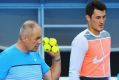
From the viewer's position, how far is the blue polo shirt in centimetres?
294

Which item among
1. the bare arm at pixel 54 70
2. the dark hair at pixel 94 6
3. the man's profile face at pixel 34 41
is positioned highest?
the dark hair at pixel 94 6

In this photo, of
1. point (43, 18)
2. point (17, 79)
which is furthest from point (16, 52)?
point (43, 18)

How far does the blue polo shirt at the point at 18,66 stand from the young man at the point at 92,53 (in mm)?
404

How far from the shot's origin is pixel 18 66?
2975mm

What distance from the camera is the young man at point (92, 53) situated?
132 inches

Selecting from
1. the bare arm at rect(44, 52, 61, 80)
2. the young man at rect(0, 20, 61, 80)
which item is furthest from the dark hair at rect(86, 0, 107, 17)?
the young man at rect(0, 20, 61, 80)

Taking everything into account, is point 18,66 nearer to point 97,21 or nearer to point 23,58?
point 23,58

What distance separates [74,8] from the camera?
5559 mm

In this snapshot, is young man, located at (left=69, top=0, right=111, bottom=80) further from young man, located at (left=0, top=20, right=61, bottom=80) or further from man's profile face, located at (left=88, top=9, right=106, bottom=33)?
young man, located at (left=0, top=20, right=61, bottom=80)

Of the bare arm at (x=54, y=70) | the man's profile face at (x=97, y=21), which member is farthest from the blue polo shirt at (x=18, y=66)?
the man's profile face at (x=97, y=21)

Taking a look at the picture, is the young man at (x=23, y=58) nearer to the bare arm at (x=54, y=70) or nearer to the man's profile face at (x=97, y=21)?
the bare arm at (x=54, y=70)

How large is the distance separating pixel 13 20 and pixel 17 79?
2.71 m

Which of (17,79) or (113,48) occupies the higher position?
(17,79)

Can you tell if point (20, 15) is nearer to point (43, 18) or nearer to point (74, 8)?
point (43, 18)
